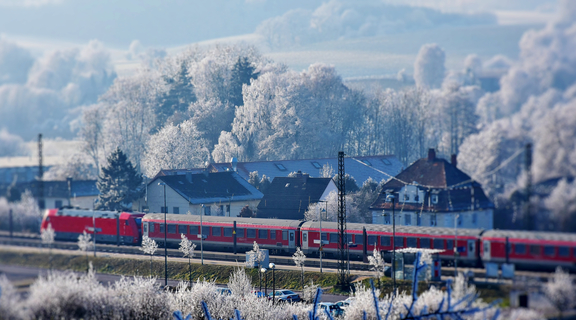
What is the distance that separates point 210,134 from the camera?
21828mm

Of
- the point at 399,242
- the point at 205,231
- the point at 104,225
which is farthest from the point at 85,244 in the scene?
the point at 399,242

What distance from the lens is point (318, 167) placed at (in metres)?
20.7

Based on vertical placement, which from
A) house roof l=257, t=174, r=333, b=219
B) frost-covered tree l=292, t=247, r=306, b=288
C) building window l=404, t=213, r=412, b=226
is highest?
house roof l=257, t=174, r=333, b=219

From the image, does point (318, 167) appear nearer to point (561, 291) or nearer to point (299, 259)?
point (299, 259)

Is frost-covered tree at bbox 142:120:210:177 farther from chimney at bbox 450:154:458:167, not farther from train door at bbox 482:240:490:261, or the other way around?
train door at bbox 482:240:490:261

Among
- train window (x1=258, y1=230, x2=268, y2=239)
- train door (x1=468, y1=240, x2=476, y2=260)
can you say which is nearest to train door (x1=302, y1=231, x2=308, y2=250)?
train window (x1=258, y1=230, x2=268, y2=239)

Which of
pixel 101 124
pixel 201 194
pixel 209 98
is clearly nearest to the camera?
pixel 201 194

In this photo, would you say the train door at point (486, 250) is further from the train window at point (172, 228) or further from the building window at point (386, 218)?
the train window at point (172, 228)

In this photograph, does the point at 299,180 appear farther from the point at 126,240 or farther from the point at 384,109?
the point at 126,240

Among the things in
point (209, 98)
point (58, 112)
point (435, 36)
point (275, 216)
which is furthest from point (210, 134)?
point (435, 36)

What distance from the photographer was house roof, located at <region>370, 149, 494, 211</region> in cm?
1591

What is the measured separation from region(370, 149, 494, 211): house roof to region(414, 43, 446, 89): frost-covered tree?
8.25 feet

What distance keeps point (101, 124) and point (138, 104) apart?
163 centimetres

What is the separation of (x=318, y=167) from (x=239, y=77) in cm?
439
